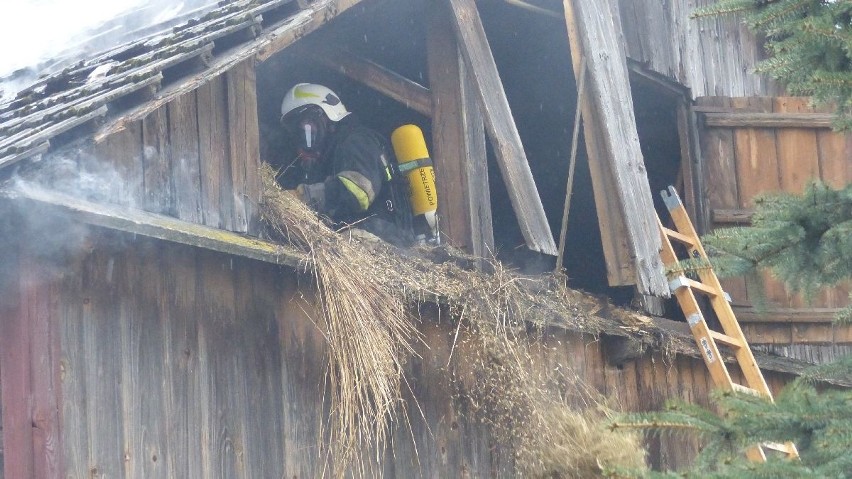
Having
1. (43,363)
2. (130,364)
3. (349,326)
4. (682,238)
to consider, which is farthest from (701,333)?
(43,363)

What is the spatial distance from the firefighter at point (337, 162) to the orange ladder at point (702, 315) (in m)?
1.99

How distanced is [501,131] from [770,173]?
310 cm

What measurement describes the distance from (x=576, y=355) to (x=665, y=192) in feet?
6.00

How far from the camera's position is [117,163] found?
547 cm

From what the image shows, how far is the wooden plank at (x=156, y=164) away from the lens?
5.67m

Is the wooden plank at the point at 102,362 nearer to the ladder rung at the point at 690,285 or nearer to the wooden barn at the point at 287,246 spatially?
the wooden barn at the point at 287,246

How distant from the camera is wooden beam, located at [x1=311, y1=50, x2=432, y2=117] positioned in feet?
26.3

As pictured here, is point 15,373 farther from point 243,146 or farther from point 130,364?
point 243,146

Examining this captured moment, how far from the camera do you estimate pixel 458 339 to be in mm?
7320

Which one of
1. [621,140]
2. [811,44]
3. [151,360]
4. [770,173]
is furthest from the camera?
[770,173]

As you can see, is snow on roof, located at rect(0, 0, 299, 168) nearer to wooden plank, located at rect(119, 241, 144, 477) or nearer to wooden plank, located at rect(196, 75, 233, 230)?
wooden plank, located at rect(196, 75, 233, 230)

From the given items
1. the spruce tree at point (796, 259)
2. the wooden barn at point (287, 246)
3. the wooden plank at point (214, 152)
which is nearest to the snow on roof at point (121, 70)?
the wooden barn at point (287, 246)

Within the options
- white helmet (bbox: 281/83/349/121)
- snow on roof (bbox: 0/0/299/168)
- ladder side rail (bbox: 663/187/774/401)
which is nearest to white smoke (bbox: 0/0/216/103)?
snow on roof (bbox: 0/0/299/168)

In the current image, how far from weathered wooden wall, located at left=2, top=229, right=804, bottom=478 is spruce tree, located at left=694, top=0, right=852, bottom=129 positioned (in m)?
2.92
